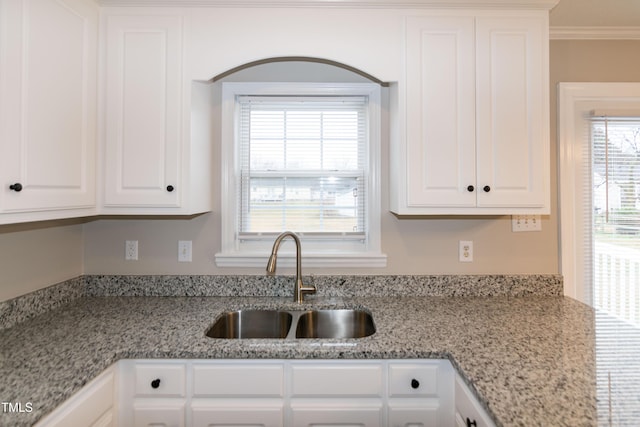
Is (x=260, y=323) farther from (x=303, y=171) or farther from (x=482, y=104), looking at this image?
(x=482, y=104)

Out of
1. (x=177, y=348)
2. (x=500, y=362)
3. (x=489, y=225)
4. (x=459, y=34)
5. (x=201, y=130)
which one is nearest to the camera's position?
(x=500, y=362)

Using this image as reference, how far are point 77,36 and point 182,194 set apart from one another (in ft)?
2.56

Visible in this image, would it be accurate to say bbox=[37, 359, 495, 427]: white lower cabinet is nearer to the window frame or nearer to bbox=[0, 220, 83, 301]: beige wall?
bbox=[0, 220, 83, 301]: beige wall

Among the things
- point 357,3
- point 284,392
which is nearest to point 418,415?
point 284,392

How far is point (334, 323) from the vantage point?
1726mm

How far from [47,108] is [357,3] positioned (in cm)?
138

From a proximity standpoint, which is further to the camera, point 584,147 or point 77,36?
point 584,147

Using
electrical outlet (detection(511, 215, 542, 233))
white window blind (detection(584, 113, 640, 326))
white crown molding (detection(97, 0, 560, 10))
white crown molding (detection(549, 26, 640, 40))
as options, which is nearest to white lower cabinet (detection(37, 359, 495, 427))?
electrical outlet (detection(511, 215, 542, 233))

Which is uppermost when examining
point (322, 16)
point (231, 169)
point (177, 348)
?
point (322, 16)

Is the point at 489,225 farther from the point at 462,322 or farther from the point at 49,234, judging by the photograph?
the point at 49,234

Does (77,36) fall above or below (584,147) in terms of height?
above

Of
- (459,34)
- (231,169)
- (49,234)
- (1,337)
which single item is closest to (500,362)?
(459,34)

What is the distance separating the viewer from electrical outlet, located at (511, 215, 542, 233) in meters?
1.94

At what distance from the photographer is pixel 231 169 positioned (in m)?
1.96
